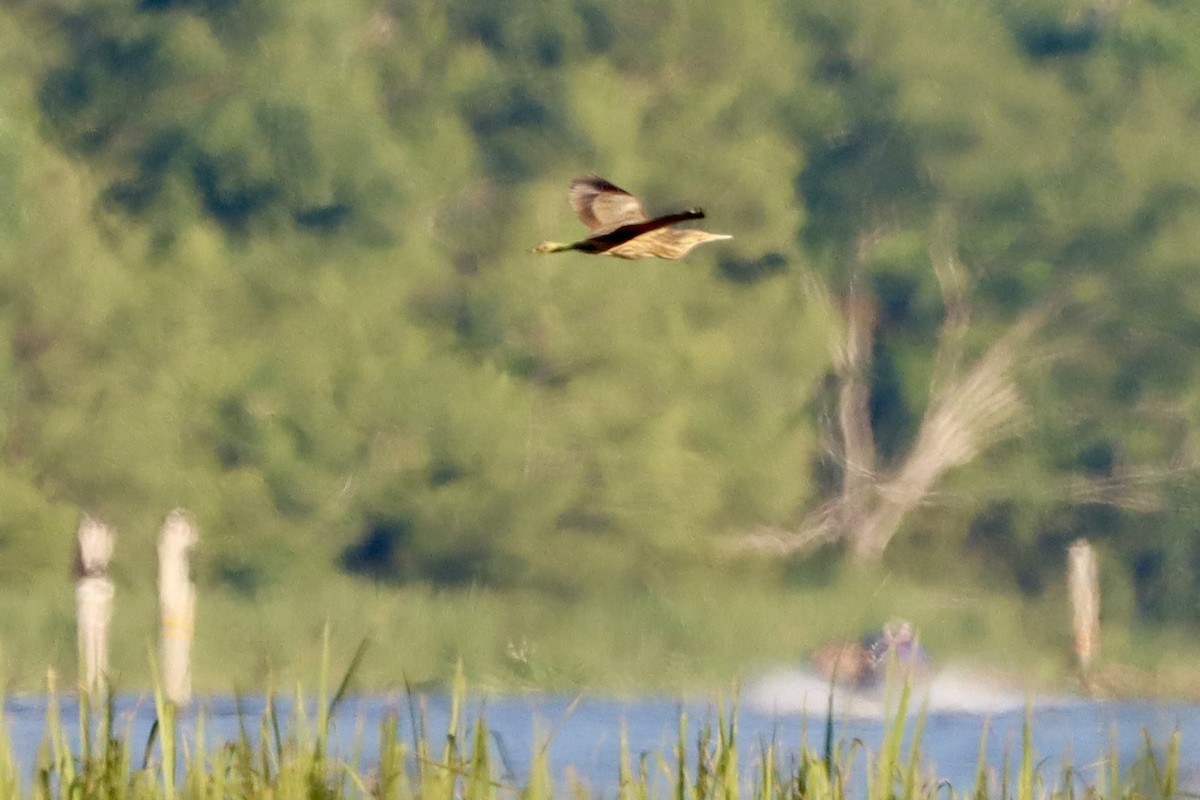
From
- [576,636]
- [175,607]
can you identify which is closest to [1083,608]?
[576,636]

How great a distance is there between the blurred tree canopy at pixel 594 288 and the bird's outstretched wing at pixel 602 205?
572 inches

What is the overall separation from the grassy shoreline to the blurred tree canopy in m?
0.65

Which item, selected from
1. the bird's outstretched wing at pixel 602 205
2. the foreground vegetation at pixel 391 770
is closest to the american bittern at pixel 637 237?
the bird's outstretched wing at pixel 602 205

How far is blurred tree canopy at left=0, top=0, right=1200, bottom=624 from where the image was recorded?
1942cm

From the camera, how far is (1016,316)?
2250 centimetres

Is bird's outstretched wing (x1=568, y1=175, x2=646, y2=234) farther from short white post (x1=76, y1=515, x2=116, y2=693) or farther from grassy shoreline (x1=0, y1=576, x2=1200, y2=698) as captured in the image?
grassy shoreline (x1=0, y1=576, x2=1200, y2=698)

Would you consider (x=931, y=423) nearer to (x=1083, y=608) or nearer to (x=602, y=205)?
(x=1083, y=608)

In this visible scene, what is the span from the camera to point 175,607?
44.7 ft

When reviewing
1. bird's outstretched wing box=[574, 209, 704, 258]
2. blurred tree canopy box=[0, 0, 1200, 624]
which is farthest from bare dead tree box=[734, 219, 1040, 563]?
bird's outstretched wing box=[574, 209, 704, 258]

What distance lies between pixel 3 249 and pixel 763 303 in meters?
6.45

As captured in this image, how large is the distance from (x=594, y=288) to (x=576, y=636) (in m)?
2.95

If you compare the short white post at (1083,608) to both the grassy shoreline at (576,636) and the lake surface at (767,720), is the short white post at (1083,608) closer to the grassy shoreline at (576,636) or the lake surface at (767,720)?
the grassy shoreline at (576,636)

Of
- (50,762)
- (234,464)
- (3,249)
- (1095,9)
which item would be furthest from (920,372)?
(50,762)

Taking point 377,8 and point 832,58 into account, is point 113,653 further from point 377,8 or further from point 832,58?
point 832,58
